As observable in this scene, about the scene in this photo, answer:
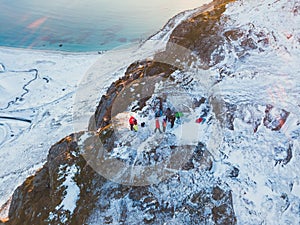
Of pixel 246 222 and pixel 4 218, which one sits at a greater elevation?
pixel 246 222

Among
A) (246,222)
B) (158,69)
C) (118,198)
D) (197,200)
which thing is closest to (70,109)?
(158,69)

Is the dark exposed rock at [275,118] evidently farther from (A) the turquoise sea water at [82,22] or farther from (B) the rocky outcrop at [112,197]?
(A) the turquoise sea water at [82,22]

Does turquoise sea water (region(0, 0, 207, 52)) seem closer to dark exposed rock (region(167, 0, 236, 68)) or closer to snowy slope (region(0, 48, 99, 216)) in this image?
snowy slope (region(0, 48, 99, 216))

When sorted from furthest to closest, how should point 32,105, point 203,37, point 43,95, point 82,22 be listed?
point 82,22 → point 43,95 → point 32,105 → point 203,37

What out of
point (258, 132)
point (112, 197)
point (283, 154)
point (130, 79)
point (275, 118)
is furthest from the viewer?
point (130, 79)

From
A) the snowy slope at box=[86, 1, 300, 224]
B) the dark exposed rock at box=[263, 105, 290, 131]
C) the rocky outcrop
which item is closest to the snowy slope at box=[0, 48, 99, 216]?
the rocky outcrop

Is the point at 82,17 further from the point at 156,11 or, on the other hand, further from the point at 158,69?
the point at 158,69

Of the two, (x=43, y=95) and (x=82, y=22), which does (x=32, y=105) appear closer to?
(x=43, y=95)

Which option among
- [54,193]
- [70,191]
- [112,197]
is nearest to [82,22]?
[54,193]
